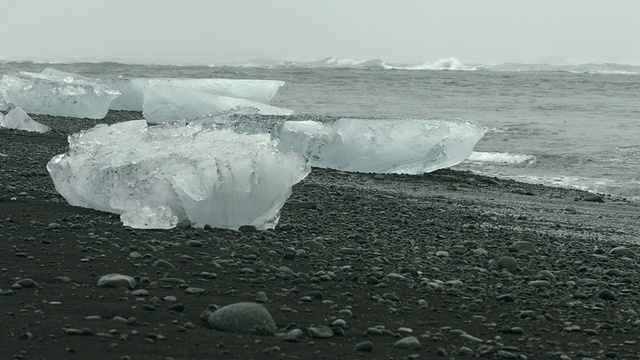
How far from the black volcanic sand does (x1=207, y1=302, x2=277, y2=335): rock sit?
4 centimetres

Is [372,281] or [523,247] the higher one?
[372,281]

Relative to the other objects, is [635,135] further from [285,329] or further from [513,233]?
[285,329]

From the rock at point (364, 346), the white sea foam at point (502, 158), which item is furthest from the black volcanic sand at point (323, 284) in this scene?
the white sea foam at point (502, 158)

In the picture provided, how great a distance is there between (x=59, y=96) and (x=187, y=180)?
954cm

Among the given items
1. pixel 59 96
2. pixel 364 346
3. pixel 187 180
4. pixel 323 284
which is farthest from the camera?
pixel 59 96

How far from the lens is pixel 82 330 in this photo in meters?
2.84

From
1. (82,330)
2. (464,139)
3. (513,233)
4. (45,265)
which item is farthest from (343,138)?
(82,330)

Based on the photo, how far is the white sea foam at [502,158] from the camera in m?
11.5

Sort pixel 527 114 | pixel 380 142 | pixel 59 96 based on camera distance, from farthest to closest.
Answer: pixel 527 114
pixel 59 96
pixel 380 142

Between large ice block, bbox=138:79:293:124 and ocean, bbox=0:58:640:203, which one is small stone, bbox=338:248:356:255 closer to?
ocean, bbox=0:58:640:203

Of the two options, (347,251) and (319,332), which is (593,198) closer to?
(347,251)

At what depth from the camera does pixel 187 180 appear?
15.3 ft

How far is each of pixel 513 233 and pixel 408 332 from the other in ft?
8.47

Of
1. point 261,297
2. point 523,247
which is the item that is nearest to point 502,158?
point 523,247
